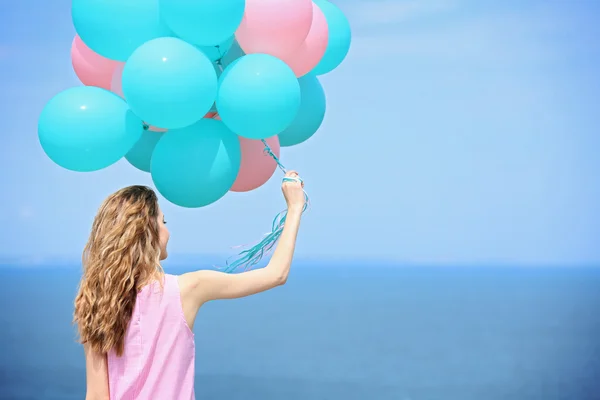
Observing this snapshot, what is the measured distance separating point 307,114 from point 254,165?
0.28 meters

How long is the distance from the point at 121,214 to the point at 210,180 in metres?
0.60

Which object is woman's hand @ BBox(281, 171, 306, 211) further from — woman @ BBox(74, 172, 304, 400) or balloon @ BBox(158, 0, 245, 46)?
balloon @ BBox(158, 0, 245, 46)

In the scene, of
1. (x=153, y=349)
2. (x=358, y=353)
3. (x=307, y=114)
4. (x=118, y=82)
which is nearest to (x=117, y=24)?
(x=118, y=82)

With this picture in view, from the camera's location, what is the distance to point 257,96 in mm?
1990

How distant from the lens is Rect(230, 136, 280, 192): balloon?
227 centimetres

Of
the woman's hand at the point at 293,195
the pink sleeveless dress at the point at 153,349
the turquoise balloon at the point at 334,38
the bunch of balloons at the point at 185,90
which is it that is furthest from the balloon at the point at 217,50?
the pink sleeveless dress at the point at 153,349

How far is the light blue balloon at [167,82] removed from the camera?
1.92m

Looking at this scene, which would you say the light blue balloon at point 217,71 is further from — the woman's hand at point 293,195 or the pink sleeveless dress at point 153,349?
the pink sleeveless dress at point 153,349

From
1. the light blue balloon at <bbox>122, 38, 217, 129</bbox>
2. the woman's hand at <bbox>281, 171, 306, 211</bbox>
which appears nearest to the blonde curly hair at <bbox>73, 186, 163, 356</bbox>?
the woman's hand at <bbox>281, 171, 306, 211</bbox>

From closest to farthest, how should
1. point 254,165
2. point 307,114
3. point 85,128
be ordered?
point 85,128, point 254,165, point 307,114

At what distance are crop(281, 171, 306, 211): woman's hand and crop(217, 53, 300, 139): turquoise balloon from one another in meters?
0.30

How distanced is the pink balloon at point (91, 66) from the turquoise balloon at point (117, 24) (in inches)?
5.0

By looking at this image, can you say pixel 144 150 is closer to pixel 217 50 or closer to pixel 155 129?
pixel 155 129

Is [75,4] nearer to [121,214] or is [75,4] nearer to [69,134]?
[69,134]
